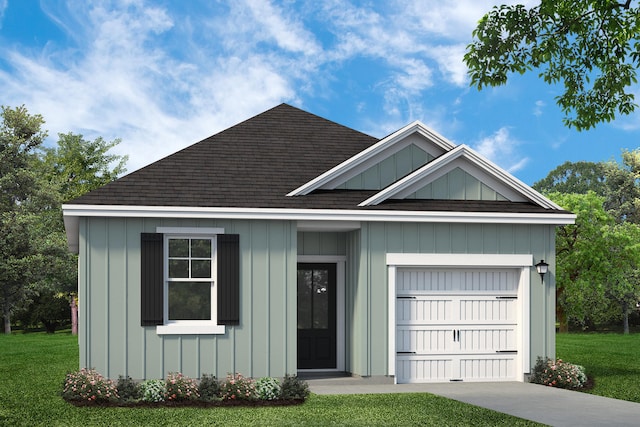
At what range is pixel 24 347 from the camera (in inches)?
1086

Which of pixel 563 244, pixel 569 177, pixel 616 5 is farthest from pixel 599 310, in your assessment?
pixel 616 5

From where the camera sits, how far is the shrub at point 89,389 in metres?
13.1

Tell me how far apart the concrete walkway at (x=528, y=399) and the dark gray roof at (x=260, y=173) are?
11.1 feet

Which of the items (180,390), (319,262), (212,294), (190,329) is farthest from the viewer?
(319,262)

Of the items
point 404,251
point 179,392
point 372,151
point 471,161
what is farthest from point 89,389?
point 471,161

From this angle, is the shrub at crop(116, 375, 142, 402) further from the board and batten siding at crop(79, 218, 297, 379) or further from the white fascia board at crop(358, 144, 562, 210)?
the white fascia board at crop(358, 144, 562, 210)

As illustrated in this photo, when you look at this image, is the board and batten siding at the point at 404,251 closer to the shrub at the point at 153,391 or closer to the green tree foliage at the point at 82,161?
the shrub at the point at 153,391

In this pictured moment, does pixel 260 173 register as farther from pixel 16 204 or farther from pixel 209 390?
pixel 16 204

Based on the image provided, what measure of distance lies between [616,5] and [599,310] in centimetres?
3360

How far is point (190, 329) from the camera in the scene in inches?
567

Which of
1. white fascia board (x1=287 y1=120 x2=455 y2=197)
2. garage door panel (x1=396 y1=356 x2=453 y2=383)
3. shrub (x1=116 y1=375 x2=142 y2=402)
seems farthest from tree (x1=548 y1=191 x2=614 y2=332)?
shrub (x1=116 y1=375 x2=142 y2=402)

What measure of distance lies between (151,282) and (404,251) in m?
4.83

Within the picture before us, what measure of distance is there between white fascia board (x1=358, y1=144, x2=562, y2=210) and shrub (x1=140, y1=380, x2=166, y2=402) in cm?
504

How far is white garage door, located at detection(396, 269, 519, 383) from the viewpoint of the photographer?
617 inches
